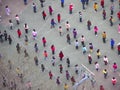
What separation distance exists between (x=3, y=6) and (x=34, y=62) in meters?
8.93

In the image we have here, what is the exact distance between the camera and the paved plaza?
4344 centimetres

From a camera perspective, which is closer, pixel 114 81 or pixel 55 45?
pixel 114 81

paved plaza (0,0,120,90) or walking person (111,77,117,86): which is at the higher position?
paved plaza (0,0,120,90)

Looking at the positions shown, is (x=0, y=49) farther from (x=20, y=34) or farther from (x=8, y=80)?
(x=8, y=80)

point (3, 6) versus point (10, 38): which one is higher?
point (3, 6)

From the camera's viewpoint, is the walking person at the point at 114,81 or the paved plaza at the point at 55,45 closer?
the walking person at the point at 114,81

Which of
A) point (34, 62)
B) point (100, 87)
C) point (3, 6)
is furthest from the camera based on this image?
point (3, 6)

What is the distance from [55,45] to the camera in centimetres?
4647

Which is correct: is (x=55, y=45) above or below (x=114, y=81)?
above

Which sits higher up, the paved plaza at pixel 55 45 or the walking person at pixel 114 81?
the paved plaza at pixel 55 45

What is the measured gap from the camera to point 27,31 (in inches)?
1886

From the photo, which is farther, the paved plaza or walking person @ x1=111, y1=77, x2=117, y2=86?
the paved plaza

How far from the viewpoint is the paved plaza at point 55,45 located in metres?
43.4

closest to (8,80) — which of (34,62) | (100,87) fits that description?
(34,62)
